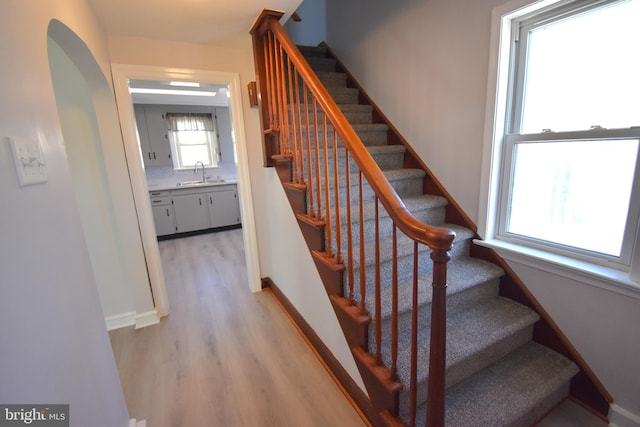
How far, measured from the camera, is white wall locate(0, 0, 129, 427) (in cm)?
64

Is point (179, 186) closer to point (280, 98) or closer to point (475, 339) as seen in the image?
point (280, 98)

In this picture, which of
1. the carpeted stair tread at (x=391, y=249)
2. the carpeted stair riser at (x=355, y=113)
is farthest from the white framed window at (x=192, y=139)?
the carpeted stair tread at (x=391, y=249)

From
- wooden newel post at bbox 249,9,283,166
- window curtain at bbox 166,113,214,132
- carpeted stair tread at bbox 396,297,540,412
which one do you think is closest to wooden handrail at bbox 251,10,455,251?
wooden newel post at bbox 249,9,283,166

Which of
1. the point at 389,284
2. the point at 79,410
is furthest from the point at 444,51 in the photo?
the point at 79,410

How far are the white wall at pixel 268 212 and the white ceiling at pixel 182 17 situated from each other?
0.37 ft

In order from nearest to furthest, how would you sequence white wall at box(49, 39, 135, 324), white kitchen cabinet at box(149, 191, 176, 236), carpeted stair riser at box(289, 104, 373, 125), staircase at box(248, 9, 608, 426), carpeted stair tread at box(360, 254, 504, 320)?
staircase at box(248, 9, 608, 426) < carpeted stair tread at box(360, 254, 504, 320) < white wall at box(49, 39, 135, 324) < carpeted stair riser at box(289, 104, 373, 125) < white kitchen cabinet at box(149, 191, 176, 236)

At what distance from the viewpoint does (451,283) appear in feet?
5.47

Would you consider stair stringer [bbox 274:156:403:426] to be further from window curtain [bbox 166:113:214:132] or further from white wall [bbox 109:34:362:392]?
window curtain [bbox 166:113:214:132]

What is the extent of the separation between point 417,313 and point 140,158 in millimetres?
2213

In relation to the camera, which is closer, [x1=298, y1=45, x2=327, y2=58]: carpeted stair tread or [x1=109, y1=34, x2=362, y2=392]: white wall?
[x1=109, y1=34, x2=362, y2=392]: white wall

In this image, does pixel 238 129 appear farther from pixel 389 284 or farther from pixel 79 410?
pixel 79 410

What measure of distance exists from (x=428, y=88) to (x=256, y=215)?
182cm

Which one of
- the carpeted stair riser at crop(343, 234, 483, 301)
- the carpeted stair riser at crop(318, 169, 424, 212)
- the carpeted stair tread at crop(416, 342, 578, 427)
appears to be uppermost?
the carpeted stair riser at crop(318, 169, 424, 212)

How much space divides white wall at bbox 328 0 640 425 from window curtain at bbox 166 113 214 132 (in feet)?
11.6
